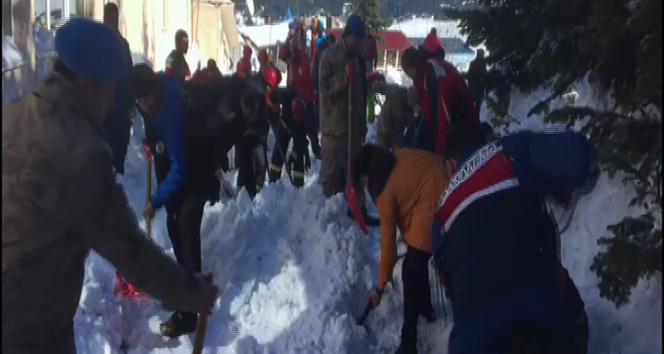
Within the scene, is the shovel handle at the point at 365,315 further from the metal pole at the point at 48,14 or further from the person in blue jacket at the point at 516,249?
the metal pole at the point at 48,14

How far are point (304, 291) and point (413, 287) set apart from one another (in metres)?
1.30

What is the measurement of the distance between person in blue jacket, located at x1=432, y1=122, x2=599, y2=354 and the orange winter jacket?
1.48 m

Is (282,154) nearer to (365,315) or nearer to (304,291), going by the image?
→ (304,291)

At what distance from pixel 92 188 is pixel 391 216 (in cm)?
221

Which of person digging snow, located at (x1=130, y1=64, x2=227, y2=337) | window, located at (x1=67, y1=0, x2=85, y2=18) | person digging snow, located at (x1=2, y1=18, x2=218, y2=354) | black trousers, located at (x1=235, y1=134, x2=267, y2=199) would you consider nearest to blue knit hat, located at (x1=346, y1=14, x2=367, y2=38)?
black trousers, located at (x1=235, y1=134, x2=267, y2=199)

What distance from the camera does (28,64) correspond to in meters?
7.16

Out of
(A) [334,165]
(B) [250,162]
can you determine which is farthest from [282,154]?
(A) [334,165]

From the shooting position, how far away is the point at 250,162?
24.9 ft

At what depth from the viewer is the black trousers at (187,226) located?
4.89 m

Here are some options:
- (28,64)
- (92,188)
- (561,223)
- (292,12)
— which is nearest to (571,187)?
(561,223)

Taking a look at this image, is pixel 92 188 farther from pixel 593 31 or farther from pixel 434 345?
pixel 434 345

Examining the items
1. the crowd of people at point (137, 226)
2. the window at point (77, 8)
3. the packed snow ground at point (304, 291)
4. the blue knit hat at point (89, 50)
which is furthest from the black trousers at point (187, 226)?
the window at point (77, 8)

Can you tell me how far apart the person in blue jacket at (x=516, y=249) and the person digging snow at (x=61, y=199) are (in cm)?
107

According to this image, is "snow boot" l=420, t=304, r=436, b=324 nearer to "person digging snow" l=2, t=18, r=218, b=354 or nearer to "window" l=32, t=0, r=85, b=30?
"person digging snow" l=2, t=18, r=218, b=354
